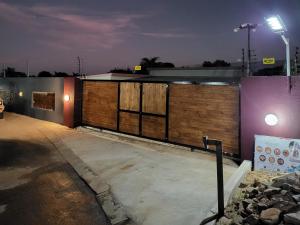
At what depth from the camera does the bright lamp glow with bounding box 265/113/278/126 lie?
25.5ft

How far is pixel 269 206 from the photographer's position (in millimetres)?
4793

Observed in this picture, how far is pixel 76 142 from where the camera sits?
12.2 meters

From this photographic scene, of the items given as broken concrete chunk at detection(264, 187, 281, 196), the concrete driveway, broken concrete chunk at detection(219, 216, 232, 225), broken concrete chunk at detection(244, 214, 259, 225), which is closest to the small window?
the concrete driveway

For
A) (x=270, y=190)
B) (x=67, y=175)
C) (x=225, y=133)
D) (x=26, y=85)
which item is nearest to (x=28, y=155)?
(x=67, y=175)

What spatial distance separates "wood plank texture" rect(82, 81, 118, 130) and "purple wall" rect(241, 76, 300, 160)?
6916mm

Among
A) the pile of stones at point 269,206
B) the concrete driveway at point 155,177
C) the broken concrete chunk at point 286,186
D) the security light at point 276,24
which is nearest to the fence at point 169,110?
the concrete driveway at point 155,177

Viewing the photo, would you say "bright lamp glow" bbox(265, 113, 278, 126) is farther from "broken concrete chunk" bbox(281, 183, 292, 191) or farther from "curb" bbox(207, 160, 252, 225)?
"broken concrete chunk" bbox(281, 183, 292, 191)

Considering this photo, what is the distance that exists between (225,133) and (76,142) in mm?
6737

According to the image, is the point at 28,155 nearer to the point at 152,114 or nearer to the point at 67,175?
the point at 67,175

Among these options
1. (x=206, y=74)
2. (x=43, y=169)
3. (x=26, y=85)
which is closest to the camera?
(x=43, y=169)

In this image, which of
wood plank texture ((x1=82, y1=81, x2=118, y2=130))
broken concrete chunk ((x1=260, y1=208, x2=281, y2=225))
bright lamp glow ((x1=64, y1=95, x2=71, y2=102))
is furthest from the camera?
bright lamp glow ((x1=64, y1=95, x2=71, y2=102))

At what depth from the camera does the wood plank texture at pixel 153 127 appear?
1138cm

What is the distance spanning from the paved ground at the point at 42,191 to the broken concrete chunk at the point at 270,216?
296cm

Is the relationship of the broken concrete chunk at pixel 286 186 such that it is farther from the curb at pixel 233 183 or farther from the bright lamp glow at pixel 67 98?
the bright lamp glow at pixel 67 98
